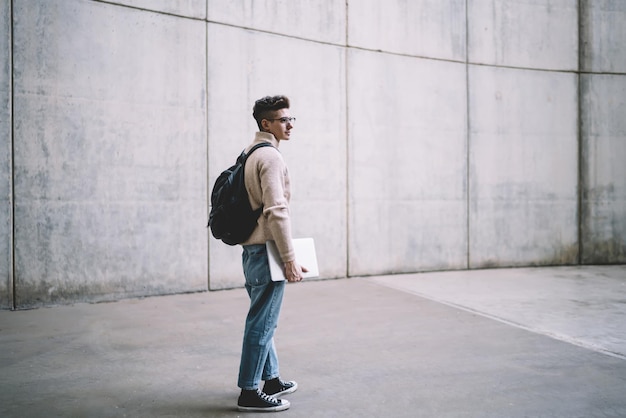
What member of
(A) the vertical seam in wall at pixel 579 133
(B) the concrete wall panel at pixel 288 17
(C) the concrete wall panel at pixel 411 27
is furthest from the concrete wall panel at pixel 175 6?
(A) the vertical seam in wall at pixel 579 133

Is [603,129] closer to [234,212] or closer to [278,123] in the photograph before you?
[278,123]

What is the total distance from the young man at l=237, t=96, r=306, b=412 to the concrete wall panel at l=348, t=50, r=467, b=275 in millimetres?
5049

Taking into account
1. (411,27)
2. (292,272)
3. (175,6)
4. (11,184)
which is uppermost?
(411,27)

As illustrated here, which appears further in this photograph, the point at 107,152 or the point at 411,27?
the point at 411,27

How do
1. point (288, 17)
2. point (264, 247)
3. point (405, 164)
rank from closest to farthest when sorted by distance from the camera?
point (264, 247), point (288, 17), point (405, 164)

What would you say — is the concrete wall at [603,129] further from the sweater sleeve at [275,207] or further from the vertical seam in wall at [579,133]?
the sweater sleeve at [275,207]

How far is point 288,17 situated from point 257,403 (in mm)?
5823

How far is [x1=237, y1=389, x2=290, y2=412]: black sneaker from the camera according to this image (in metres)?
3.13

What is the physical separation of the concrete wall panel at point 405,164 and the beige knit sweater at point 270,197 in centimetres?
518

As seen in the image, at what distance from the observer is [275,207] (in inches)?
116

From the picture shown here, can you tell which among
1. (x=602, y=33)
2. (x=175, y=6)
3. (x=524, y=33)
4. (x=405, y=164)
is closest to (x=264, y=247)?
(x=175, y=6)

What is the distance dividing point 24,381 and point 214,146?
399cm

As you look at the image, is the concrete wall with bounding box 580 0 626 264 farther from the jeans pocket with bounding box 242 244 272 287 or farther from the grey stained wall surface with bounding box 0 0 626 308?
the jeans pocket with bounding box 242 244 272 287

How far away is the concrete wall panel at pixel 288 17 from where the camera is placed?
7.18 metres
